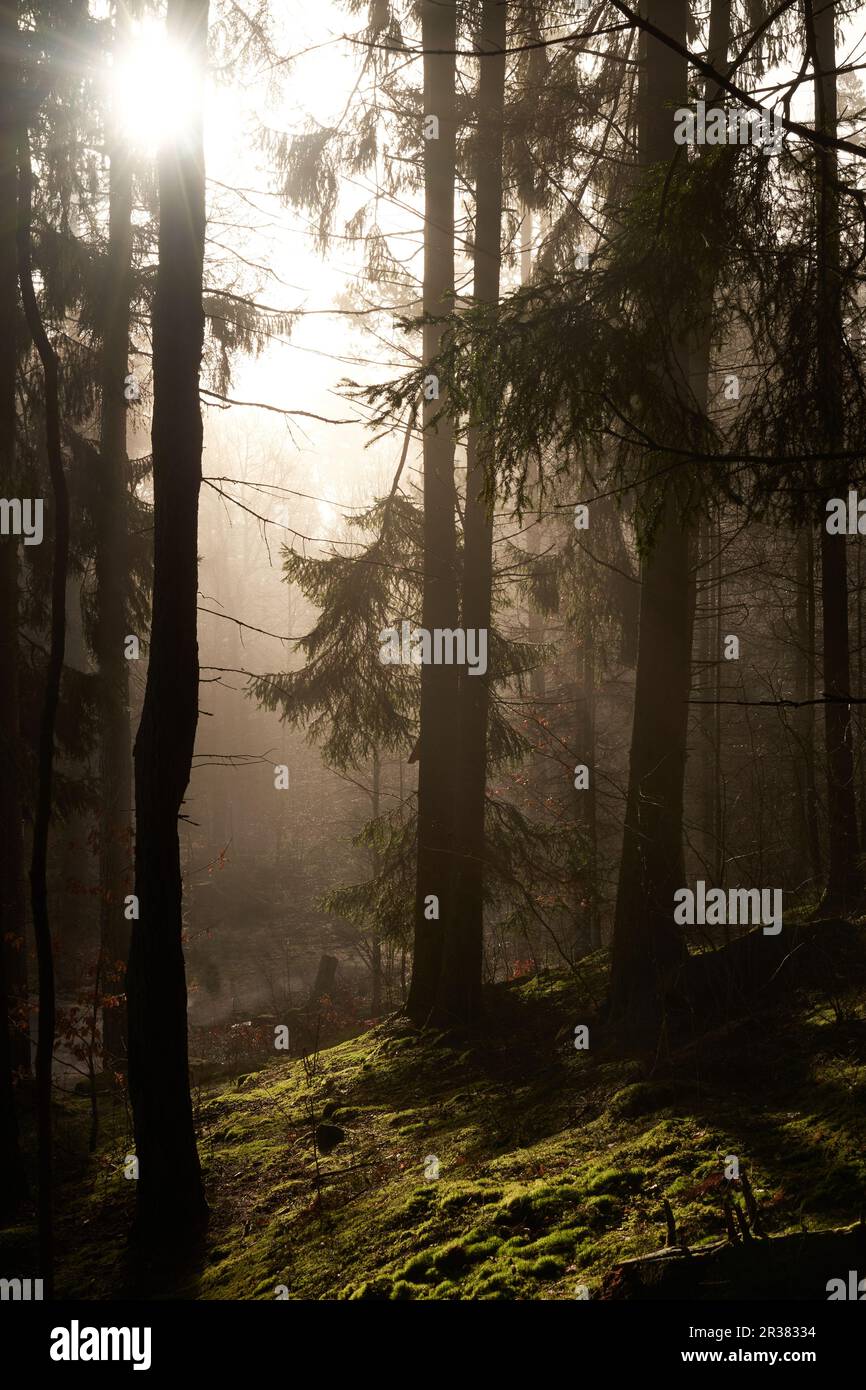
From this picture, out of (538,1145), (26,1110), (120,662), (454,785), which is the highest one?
(120,662)

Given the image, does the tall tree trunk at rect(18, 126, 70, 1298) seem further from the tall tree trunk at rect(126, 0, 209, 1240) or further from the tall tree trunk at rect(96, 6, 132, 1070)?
the tall tree trunk at rect(96, 6, 132, 1070)

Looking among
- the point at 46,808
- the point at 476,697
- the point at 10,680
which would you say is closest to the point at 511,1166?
the point at 46,808

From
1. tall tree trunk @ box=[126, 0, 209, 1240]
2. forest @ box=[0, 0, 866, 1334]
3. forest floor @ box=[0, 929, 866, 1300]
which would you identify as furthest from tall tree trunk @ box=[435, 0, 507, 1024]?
tall tree trunk @ box=[126, 0, 209, 1240]

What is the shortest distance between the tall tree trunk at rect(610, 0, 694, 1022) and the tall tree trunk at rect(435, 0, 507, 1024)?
237cm

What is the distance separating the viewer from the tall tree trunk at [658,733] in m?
6.27

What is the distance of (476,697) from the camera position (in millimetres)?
8820

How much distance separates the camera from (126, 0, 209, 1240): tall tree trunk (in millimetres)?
5254

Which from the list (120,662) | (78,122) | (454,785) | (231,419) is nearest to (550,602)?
(454,785)

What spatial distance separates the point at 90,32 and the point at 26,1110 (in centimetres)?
921

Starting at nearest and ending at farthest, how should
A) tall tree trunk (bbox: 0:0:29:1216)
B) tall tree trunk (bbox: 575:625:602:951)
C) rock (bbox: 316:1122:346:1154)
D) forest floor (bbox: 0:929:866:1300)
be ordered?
forest floor (bbox: 0:929:866:1300)
rock (bbox: 316:1122:346:1154)
tall tree trunk (bbox: 0:0:29:1216)
tall tree trunk (bbox: 575:625:602:951)

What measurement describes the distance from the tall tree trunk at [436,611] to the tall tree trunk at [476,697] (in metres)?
0.29

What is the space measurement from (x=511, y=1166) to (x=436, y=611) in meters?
5.66
